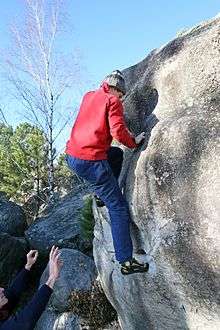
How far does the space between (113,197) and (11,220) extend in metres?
11.1

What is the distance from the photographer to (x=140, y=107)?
6.89 metres

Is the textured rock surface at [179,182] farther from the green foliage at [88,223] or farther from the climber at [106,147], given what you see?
the green foliage at [88,223]

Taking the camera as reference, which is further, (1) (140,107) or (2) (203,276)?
(1) (140,107)

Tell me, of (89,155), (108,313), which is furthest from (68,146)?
(108,313)

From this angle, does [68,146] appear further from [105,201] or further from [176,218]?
[176,218]

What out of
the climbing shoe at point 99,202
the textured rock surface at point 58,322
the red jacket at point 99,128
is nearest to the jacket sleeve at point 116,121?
the red jacket at point 99,128

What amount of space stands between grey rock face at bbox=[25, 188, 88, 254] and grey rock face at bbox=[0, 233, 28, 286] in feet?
2.15

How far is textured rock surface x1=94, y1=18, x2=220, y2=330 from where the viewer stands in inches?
219

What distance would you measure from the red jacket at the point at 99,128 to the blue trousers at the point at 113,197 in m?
0.11

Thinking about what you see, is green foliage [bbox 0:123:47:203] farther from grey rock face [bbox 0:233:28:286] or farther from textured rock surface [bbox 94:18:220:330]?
textured rock surface [bbox 94:18:220:330]

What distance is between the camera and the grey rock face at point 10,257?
13305 mm

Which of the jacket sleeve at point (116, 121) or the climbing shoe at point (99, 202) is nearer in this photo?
the jacket sleeve at point (116, 121)

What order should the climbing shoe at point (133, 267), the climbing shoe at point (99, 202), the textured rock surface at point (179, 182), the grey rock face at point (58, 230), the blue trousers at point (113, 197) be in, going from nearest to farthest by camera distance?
the textured rock surface at point (179, 182)
the blue trousers at point (113, 197)
the climbing shoe at point (133, 267)
the climbing shoe at point (99, 202)
the grey rock face at point (58, 230)

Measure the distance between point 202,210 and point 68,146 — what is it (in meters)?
1.85
